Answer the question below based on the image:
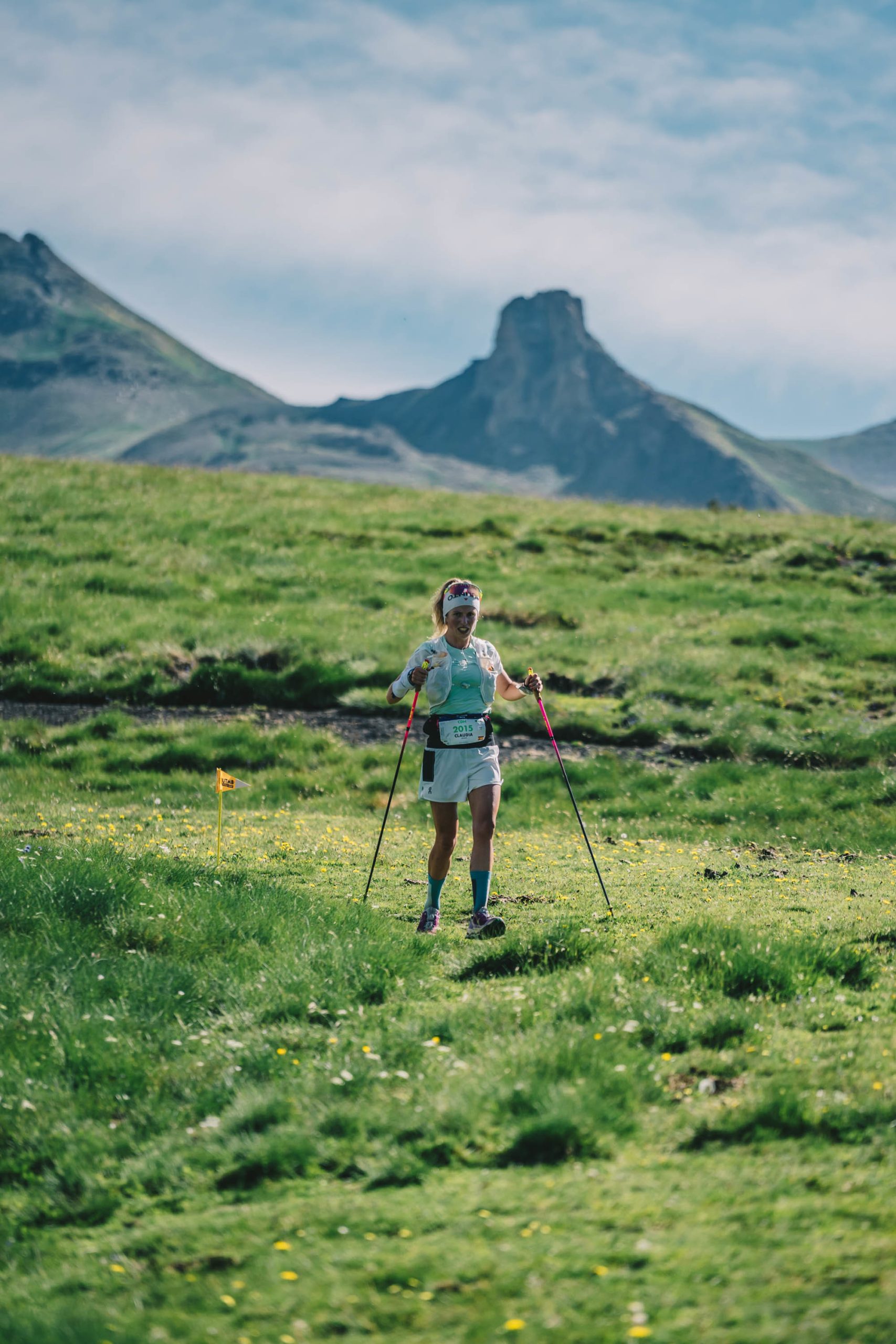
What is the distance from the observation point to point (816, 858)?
12812mm

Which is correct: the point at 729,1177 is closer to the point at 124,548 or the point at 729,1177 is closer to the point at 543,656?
the point at 543,656

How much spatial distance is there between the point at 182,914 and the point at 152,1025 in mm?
1641

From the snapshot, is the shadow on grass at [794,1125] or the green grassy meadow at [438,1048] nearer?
the green grassy meadow at [438,1048]

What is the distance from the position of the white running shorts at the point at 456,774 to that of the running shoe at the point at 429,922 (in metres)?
0.93

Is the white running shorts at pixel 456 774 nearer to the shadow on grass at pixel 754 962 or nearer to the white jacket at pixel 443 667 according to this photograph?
the white jacket at pixel 443 667

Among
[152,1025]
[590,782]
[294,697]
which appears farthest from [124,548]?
[152,1025]

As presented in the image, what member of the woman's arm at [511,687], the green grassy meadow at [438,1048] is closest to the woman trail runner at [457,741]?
the woman's arm at [511,687]

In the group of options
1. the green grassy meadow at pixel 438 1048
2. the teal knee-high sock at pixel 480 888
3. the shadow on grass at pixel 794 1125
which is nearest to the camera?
the green grassy meadow at pixel 438 1048

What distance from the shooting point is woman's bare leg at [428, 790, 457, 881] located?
9.18m

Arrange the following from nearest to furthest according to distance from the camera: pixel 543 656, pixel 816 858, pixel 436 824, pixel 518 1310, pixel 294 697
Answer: pixel 518 1310 → pixel 436 824 → pixel 816 858 → pixel 294 697 → pixel 543 656

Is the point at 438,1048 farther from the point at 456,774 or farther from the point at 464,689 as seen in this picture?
the point at 464,689

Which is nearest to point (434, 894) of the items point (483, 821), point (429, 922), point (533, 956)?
point (429, 922)

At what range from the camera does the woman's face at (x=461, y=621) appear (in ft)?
30.5

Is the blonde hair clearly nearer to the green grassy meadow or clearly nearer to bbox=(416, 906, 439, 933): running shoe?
bbox=(416, 906, 439, 933): running shoe
